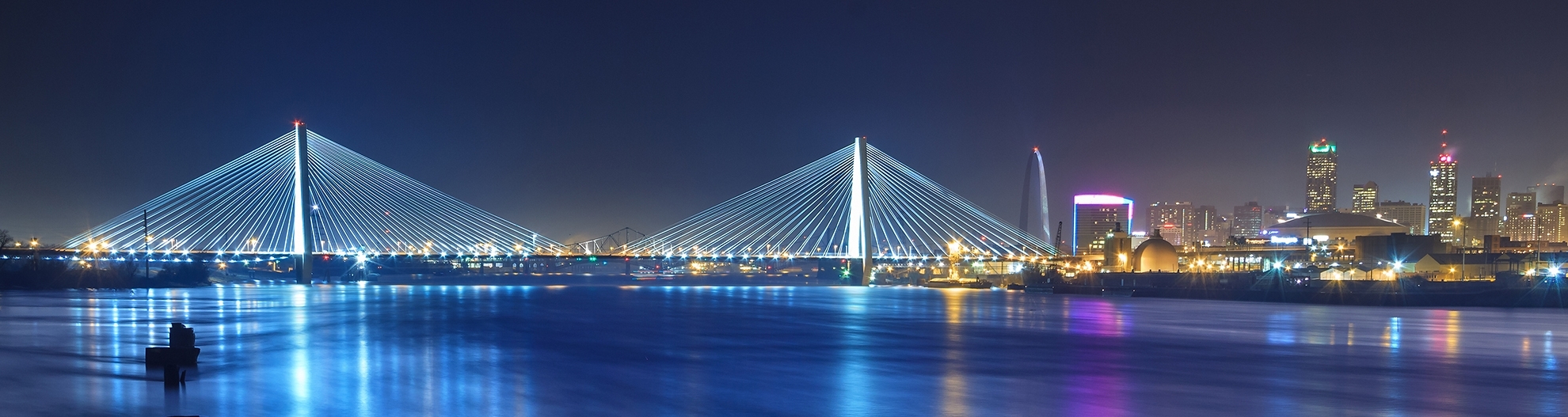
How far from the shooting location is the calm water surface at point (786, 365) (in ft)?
46.2

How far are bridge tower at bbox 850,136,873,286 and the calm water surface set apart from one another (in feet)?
100

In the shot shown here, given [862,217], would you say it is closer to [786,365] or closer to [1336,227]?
[786,365]

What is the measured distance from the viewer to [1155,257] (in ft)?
285

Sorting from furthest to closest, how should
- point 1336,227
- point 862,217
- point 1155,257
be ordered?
1. point 1336,227
2. point 1155,257
3. point 862,217

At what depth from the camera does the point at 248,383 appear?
53.1 feet

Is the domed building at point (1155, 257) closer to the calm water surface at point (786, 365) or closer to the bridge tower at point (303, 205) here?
the calm water surface at point (786, 365)

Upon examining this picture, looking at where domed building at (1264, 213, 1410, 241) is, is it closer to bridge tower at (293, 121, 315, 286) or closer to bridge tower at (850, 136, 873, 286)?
bridge tower at (850, 136, 873, 286)

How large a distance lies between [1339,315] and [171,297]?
49915 millimetres

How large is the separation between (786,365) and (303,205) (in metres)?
59.3

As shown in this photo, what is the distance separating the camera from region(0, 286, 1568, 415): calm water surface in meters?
14.1

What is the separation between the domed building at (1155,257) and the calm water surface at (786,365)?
49827 millimetres

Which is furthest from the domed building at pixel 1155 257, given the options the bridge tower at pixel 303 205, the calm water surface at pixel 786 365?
the bridge tower at pixel 303 205

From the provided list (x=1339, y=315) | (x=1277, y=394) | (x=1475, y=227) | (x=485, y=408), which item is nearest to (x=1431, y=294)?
(x=1339, y=315)

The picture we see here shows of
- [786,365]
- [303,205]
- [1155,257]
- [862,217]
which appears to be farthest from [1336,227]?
[786,365]
